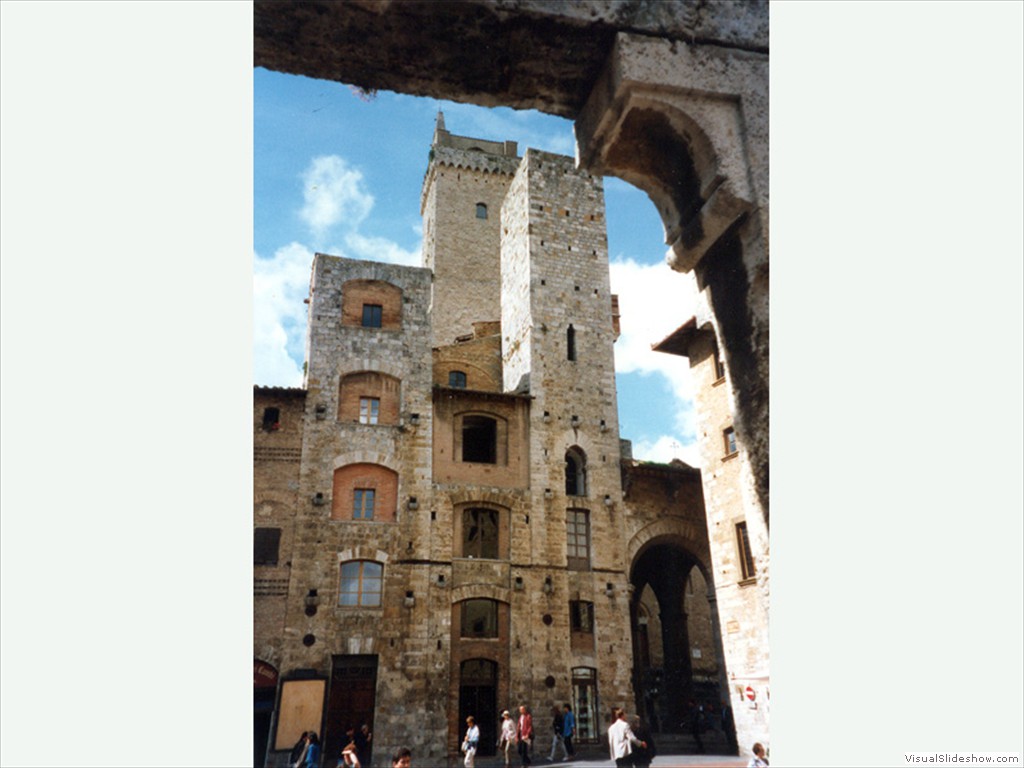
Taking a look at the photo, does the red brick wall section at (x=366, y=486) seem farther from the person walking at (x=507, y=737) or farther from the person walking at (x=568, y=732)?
the person walking at (x=568, y=732)

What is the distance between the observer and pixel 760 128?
4.02 m

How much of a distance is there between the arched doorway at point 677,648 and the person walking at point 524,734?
5.03m

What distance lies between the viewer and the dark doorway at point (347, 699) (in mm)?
17203

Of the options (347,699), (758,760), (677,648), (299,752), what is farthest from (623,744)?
(677,648)

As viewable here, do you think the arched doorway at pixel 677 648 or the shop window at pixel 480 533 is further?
the arched doorway at pixel 677 648

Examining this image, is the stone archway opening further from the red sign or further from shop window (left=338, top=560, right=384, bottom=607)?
the red sign

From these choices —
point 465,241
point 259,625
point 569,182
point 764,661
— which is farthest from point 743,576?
point 465,241

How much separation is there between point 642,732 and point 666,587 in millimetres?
13379

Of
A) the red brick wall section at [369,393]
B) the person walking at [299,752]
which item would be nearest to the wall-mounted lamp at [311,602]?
the person walking at [299,752]

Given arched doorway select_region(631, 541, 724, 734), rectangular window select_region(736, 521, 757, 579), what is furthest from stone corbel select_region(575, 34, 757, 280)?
arched doorway select_region(631, 541, 724, 734)

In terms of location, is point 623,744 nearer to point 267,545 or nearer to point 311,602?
point 311,602

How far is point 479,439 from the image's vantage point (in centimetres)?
2219

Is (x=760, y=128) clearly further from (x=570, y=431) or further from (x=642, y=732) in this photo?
(x=570, y=431)

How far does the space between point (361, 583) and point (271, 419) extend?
15.5 ft
